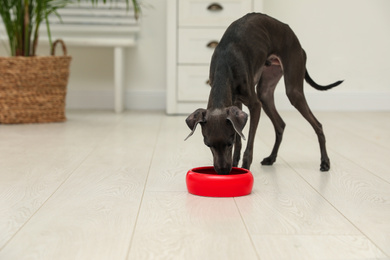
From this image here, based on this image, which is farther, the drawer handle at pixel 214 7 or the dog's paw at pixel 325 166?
the drawer handle at pixel 214 7

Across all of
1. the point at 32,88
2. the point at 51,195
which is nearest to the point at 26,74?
the point at 32,88

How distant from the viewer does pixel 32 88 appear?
12.4 feet

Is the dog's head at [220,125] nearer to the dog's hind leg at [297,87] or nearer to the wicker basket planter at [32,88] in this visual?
the dog's hind leg at [297,87]

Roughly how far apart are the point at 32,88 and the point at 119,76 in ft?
3.10

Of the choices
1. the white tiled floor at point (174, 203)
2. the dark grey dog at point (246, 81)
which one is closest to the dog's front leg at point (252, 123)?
the dark grey dog at point (246, 81)

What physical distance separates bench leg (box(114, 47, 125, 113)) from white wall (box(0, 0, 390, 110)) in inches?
12.0

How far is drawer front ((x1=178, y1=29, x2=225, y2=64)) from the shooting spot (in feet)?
14.5

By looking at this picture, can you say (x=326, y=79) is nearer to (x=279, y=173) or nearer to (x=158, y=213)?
(x=279, y=173)

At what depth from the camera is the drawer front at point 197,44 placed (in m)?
4.41

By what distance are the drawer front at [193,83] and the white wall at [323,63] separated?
52 centimetres

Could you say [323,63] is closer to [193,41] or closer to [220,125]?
[193,41]

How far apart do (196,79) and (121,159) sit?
1.89m

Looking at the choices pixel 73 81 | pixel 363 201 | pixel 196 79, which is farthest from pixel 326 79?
pixel 363 201

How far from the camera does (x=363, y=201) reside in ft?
6.32
